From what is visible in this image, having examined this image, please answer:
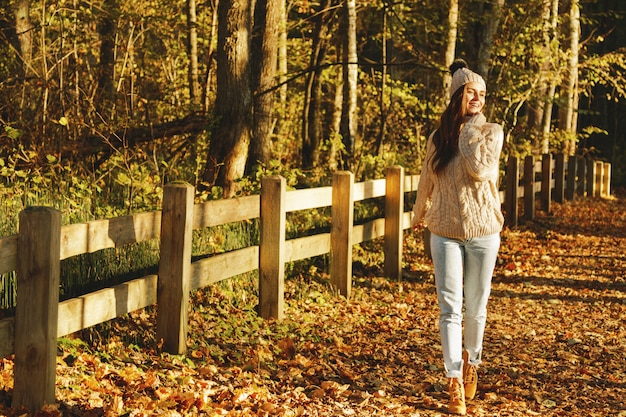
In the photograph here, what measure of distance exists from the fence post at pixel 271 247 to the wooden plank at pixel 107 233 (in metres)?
1.68

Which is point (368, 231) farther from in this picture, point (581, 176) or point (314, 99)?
point (581, 176)

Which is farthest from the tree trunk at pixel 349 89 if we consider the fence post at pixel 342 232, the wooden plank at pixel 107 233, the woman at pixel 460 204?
the woman at pixel 460 204

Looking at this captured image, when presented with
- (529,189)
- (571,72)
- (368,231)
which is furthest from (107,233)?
(571,72)

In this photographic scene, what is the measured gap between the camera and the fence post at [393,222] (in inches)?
434

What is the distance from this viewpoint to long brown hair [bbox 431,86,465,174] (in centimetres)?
582

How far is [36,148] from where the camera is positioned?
12023 millimetres

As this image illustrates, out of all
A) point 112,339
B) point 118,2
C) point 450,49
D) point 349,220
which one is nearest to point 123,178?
point 349,220

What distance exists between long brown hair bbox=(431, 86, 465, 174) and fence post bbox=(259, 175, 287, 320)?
2.73 metres

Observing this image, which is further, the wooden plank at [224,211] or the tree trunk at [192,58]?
the tree trunk at [192,58]

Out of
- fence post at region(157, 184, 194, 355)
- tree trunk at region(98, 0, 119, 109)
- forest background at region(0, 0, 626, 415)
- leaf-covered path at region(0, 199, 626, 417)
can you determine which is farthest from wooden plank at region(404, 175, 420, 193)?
fence post at region(157, 184, 194, 355)

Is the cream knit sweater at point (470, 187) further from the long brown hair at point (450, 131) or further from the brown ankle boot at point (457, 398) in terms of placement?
the brown ankle boot at point (457, 398)

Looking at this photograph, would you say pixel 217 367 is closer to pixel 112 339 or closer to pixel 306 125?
pixel 112 339

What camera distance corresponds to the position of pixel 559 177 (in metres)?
20.8

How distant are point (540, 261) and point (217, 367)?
7673 mm
